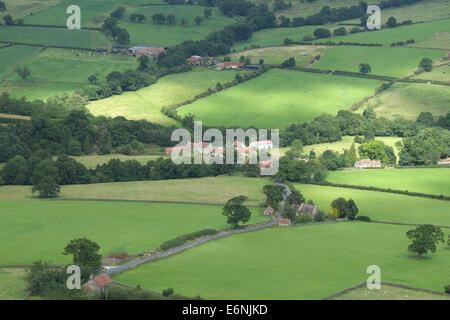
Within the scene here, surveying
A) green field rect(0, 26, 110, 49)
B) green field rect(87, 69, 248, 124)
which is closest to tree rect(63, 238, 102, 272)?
green field rect(87, 69, 248, 124)

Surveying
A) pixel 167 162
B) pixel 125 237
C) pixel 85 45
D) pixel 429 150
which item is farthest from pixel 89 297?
pixel 85 45

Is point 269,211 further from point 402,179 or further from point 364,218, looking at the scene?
point 402,179

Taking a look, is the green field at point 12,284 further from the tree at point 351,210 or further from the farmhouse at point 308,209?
the tree at point 351,210

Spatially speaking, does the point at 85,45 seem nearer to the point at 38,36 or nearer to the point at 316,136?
the point at 38,36

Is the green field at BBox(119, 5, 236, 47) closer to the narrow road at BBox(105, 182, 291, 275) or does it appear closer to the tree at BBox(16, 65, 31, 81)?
the tree at BBox(16, 65, 31, 81)

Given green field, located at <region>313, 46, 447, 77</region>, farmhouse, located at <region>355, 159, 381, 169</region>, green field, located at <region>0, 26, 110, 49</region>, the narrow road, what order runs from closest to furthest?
the narrow road, farmhouse, located at <region>355, 159, 381, 169</region>, green field, located at <region>313, 46, 447, 77</region>, green field, located at <region>0, 26, 110, 49</region>
